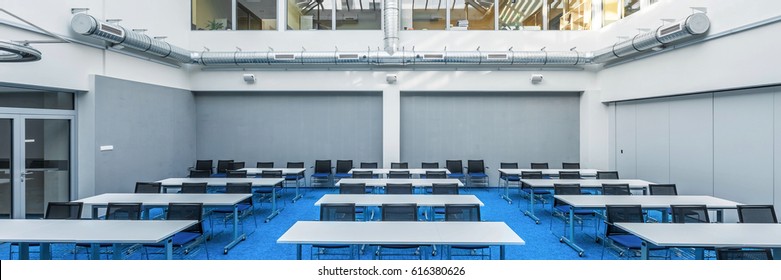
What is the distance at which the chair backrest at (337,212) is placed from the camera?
172 inches

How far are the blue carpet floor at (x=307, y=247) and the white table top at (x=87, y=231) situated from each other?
38.3 inches

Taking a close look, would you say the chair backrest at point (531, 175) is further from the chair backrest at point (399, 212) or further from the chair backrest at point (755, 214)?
the chair backrest at point (399, 212)

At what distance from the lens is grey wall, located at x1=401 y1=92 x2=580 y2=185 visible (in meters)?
10.2

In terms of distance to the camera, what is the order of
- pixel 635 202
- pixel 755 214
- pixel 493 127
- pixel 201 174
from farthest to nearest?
pixel 493 127, pixel 201 174, pixel 635 202, pixel 755 214

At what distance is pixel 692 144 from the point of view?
7016 millimetres

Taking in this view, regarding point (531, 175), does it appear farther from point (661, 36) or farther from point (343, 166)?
point (343, 166)

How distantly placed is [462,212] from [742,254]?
252 cm

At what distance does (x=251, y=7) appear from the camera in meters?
10.1

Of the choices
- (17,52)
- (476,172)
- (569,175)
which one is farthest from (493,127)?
(17,52)

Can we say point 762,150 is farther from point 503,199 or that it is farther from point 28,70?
point 28,70

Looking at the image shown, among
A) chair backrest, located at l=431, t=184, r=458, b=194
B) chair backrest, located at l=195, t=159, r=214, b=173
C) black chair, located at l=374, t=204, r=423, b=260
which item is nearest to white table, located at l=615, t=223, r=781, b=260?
black chair, located at l=374, t=204, r=423, b=260

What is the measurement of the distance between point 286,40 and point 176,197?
5.56m

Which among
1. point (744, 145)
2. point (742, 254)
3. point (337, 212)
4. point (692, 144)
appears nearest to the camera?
point (742, 254)

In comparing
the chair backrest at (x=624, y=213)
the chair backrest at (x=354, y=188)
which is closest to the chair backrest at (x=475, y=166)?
the chair backrest at (x=354, y=188)
